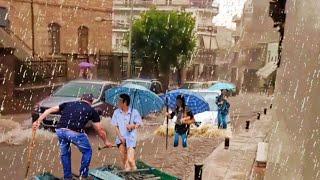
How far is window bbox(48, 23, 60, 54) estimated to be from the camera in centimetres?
2931

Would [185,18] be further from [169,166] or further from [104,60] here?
[169,166]

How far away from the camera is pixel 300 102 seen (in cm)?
476

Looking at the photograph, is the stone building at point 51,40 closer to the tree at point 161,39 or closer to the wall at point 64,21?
the wall at point 64,21

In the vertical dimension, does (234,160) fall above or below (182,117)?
below

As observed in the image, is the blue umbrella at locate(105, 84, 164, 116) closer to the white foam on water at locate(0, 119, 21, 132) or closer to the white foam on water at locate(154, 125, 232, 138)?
the white foam on water at locate(154, 125, 232, 138)

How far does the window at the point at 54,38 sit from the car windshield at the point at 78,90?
14.8 metres

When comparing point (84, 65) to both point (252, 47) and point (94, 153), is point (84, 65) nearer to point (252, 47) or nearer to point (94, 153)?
point (94, 153)

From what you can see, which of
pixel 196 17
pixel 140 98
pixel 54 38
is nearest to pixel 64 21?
pixel 54 38

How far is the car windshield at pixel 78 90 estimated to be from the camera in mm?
14564

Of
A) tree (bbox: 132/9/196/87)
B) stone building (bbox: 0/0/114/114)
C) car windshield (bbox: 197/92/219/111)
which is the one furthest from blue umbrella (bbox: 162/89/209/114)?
tree (bbox: 132/9/196/87)

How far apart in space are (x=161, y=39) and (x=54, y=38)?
8611mm

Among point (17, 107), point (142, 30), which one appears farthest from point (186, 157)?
point (142, 30)

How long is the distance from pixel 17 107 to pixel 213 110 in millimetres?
8650

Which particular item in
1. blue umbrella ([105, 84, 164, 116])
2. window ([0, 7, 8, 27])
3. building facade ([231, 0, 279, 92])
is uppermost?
window ([0, 7, 8, 27])
